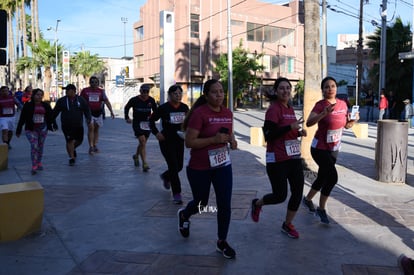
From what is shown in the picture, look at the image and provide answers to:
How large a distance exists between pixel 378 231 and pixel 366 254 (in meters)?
0.85

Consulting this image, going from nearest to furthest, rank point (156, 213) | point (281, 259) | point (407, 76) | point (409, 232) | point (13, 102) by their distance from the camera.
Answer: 1. point (281, 259)
2. point (409, 232)
3. point (156, 213)
4. point (13, 102)
5. point (407, 76)

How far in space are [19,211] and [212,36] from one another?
139ft

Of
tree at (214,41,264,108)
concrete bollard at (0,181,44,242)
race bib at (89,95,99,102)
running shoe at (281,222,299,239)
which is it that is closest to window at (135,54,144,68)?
tree at (214,41,264,108)

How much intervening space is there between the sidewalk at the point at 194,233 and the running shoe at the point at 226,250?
0.07 m

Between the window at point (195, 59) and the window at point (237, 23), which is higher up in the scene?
the window at point (237, 23)

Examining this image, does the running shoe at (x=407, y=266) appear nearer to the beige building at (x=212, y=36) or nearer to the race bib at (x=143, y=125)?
the race bib at (x=143, y=125)

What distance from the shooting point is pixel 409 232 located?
17.0 feet

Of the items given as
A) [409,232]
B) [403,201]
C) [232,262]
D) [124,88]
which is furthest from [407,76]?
[124,88]

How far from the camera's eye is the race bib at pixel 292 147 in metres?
4.79

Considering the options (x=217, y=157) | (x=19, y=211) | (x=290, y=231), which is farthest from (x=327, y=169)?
(x=19, y=211)

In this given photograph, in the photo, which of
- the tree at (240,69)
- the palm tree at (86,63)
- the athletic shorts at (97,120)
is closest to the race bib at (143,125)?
the athletic shorts at (97,120)

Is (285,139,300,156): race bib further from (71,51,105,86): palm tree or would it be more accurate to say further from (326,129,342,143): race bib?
(71,51,105,86): palm tree

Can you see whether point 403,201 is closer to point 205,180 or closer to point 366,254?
point 366,254

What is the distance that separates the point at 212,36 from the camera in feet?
151
